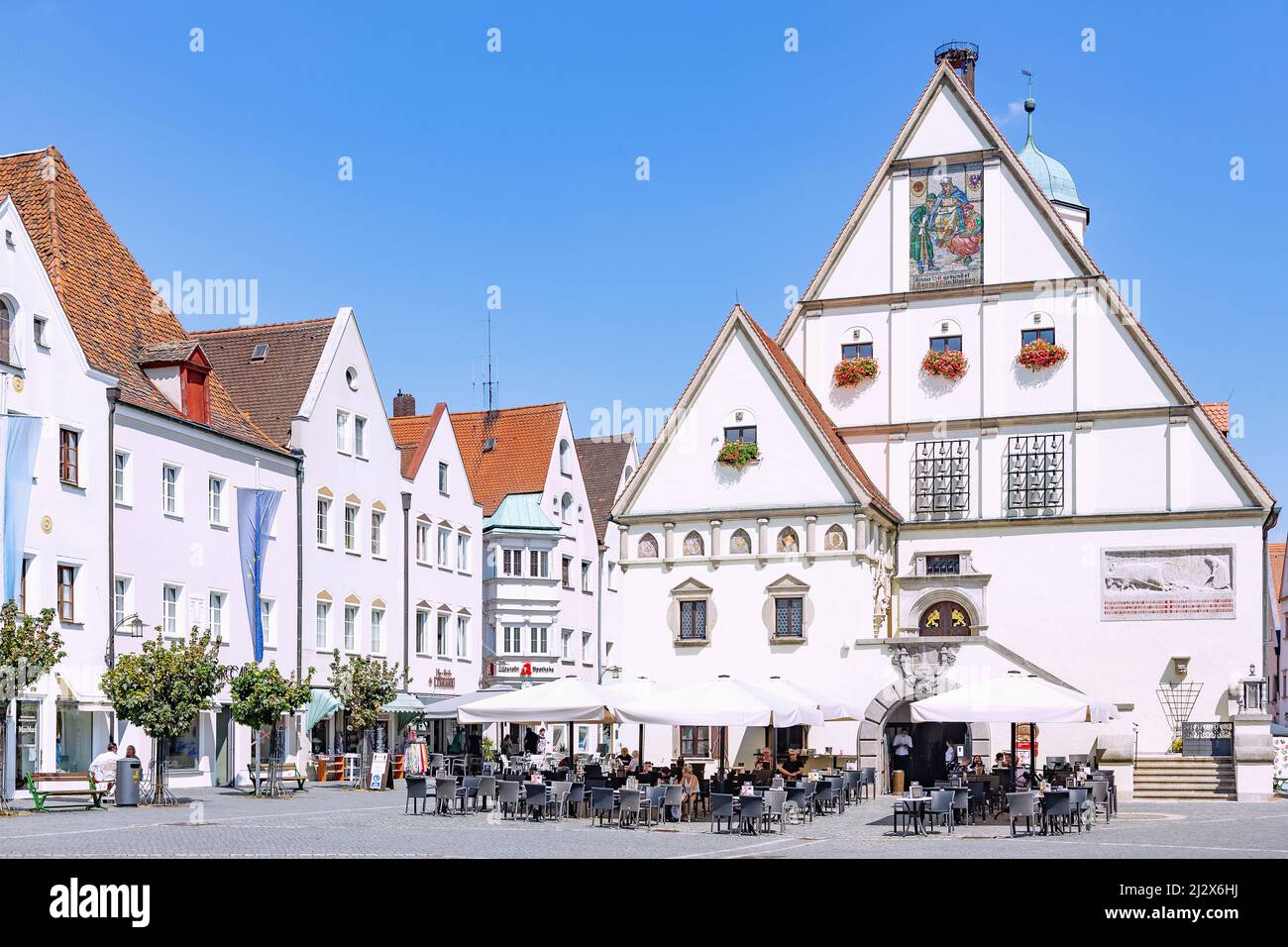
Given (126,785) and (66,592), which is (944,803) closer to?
(126,785)

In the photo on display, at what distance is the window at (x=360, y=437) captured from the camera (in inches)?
2014

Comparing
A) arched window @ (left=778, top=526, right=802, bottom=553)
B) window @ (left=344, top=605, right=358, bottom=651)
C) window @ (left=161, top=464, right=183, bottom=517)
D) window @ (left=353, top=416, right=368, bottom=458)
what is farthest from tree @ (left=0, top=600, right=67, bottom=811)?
window @ (left=353, top=416, right=368, bottom=458)

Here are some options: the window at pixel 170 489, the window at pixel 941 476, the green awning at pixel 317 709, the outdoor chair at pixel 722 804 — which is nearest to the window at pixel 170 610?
the window at pixel 170 489

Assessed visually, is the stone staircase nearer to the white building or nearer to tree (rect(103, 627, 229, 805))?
the white building

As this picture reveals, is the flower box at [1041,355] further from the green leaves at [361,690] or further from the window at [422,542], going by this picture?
the window at [422,542]

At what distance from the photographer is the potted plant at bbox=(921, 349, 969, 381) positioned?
46375 mm

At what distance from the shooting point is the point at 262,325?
51.6m

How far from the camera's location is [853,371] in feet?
156

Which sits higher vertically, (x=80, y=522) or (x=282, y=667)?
(x=80, y=522)

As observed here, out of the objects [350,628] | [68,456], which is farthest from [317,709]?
[68,456]
